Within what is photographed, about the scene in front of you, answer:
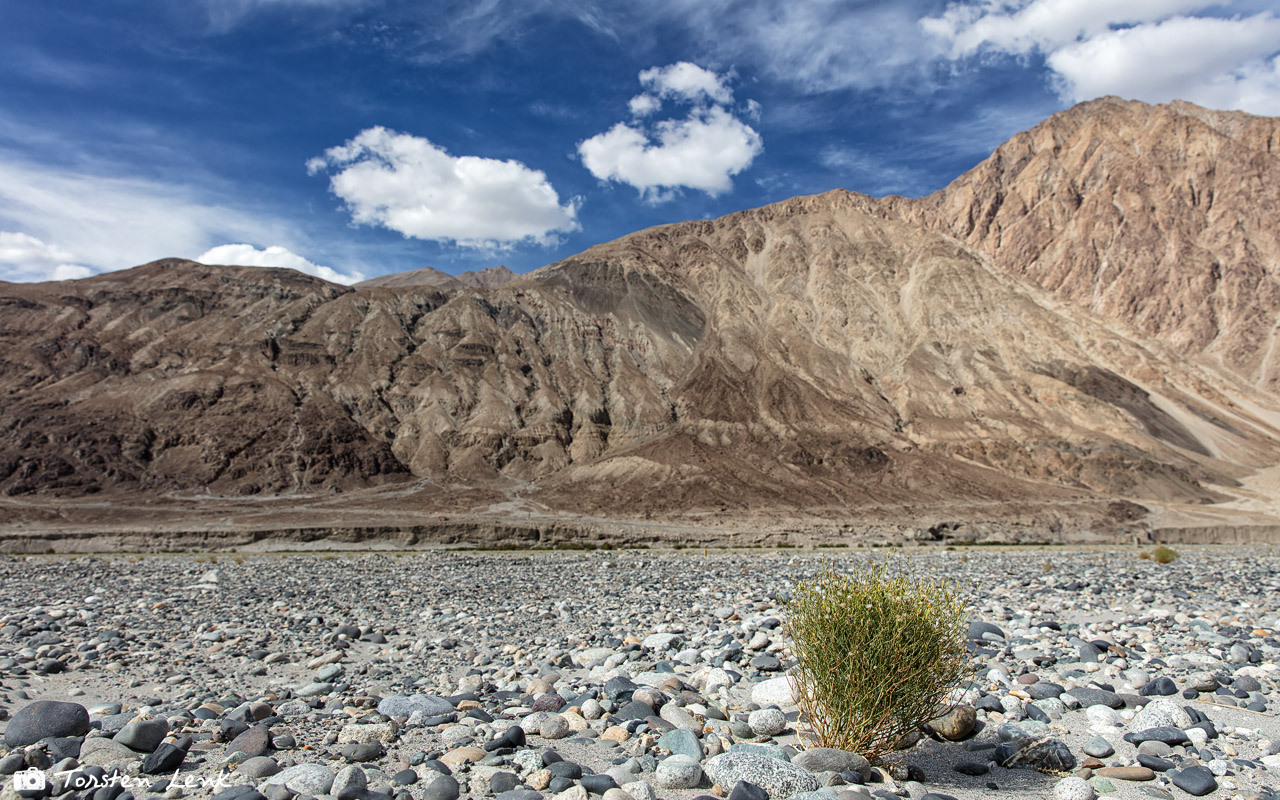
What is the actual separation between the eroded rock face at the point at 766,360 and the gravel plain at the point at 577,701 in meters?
41.5

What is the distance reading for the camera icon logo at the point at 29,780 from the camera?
519 centimetres

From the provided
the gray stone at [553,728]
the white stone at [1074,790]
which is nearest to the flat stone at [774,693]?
the gray stone at [553,728]

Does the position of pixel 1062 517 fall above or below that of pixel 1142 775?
below

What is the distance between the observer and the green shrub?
5.44 metres

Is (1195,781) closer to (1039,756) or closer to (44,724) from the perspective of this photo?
(1039,756)

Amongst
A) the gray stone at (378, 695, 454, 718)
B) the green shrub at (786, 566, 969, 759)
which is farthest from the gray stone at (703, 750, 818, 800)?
the gray stone at (378, 695, 454, 718)

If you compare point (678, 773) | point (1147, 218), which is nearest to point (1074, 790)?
point (678, 773)

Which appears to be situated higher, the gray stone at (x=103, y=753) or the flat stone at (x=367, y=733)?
the gray stone at (x=103, y=753)

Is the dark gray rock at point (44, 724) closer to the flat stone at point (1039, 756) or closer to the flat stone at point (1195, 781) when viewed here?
the flat stone at point (1039, 756)

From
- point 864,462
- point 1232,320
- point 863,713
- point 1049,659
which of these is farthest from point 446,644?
point 1232,320

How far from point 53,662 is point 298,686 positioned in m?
3.81

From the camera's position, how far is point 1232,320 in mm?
103875

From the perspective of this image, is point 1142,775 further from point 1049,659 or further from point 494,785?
point 494,785

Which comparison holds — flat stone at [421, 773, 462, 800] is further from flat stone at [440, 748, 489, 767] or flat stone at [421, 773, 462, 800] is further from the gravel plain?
flat stone at [440, 748, 489, 767]
